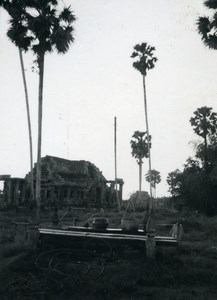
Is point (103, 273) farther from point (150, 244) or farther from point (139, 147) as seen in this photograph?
point (139, 147)

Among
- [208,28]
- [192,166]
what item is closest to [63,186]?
[192,166]

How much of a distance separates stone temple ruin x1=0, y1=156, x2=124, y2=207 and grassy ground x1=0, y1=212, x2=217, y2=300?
2273 cm

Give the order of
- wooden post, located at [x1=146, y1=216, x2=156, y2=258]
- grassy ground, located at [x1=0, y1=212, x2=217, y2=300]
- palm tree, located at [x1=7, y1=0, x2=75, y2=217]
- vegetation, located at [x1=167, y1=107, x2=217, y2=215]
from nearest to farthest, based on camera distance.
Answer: grassy ground, located at [x1=0, y1=212, x2=217, y2=300] → wooden post, located at [x1=146, y1=216, x2=156, y2=258] → palm tree, located at [x1=7, y1=0, x2=75, y2=217] → vegetation, located at [x1=167, y1=107, x2=217, y2=215]

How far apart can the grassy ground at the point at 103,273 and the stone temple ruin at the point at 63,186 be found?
2273 cm

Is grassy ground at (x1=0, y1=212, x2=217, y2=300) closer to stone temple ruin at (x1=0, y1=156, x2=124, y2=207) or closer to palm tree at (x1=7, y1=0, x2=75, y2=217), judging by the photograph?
palm tree at (x1=7, y1=0, x2=75, y2=217)

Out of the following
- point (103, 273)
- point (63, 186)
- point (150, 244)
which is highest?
point (63, 186)

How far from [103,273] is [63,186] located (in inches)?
1128

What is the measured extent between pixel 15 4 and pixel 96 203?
79.6 ft

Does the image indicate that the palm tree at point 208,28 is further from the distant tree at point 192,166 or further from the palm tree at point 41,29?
the distant tree at point 192,166

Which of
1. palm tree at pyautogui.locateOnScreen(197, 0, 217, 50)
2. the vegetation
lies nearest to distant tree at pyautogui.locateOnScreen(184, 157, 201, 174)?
the vegetation

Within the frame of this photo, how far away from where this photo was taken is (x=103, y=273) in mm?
9828

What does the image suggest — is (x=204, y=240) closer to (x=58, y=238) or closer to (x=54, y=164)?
(x=58, y=238)

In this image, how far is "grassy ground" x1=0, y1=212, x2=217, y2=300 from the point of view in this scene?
853 centimetres

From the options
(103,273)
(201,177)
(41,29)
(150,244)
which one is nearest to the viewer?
(103,273)
